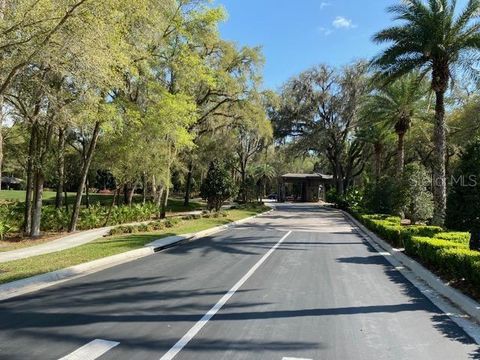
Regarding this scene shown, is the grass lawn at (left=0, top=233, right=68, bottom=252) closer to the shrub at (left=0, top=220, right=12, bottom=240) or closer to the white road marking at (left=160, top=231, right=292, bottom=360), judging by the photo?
the shrub at (left=0, top=220, right=12, bottom=240)

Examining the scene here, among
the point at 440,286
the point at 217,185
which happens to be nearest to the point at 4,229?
the point at 440,286

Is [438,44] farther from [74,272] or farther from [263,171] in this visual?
[263,171]

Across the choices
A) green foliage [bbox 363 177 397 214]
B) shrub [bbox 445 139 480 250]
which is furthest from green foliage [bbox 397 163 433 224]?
shrub [bbox 445 139 480 250]

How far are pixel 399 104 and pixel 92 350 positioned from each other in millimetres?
25932

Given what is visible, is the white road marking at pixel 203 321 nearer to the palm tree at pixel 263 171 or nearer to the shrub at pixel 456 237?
the shrub at pixel 456 237

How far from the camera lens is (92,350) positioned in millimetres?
5148

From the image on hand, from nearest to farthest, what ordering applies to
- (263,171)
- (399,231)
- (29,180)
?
(399,231), (29,180), (263,171)

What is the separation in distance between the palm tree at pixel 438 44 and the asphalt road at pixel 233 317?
33.3 feet

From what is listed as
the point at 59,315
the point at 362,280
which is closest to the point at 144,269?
the point at 59,315

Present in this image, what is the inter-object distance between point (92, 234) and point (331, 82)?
113 ft

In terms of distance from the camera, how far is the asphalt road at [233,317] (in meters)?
5.30

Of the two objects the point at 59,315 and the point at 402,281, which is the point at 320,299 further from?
the point at 59,315

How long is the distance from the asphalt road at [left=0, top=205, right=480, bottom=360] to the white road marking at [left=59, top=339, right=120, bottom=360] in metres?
0.01

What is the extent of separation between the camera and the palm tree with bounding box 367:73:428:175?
2745 centimetres
